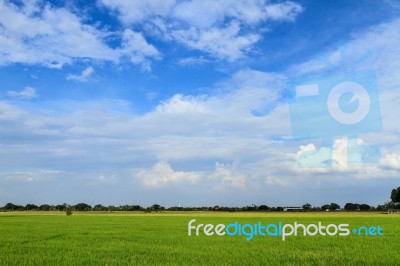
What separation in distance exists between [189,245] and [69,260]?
575cm

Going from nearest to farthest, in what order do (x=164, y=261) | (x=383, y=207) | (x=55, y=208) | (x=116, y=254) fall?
(x=164, y=261), (x=116, y=254), (x=383, y=207), (x=55, y=208)

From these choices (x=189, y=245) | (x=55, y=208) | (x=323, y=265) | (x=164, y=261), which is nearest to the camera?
(x=323, y=265)

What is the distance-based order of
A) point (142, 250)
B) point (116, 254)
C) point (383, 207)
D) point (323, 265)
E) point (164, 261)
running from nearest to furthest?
point (323, 265) → point (164, 261) → point (116, 254) → point (142, 250) → point (383, 207)

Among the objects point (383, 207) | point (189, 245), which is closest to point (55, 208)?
point (383, 207)

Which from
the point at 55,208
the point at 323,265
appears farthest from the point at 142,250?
the point at 55,208

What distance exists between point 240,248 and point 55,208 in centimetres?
15571

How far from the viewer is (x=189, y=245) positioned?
17969mm

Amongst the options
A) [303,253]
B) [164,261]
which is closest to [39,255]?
[164,261]

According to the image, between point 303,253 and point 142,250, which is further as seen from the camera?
point 142,250

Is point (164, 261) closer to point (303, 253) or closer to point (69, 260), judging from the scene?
point (69, 260)

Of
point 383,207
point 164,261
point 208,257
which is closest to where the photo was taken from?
point 164,261

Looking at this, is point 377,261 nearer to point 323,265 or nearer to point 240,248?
point 323,265

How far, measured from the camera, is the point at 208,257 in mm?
14047

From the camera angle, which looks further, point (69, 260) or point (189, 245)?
point (189, 245)
